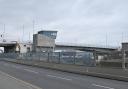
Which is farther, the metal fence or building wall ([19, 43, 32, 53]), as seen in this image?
building wall ([19, 43, 32, 53])

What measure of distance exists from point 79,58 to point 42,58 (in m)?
15.5

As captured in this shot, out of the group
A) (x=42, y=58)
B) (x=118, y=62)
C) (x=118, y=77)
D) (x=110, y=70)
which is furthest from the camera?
(x=42, y=58)

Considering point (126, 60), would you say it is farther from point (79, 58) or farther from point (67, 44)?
point (67, 44)

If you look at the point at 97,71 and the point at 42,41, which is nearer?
the point at 97,71

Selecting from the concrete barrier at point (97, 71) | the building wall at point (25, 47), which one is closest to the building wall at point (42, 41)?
the building wall at point (25, 47)

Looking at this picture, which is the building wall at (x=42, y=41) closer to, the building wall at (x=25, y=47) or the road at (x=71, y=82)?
the building wall at (x=25, y=47)

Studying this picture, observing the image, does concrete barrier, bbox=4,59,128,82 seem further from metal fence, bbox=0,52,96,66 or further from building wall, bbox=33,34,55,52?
building wall, bbox=33,34,55,52

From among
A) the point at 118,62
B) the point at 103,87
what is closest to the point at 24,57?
the point at 118,62

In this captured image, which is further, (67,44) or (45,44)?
(67,44)

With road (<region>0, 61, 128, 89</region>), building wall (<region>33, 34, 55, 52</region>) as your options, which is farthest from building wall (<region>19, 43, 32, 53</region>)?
road (<region>0, 61, 128, 89</region>)

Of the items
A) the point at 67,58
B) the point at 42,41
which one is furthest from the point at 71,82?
the point at 42,41

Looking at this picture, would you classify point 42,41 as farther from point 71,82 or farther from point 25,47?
point 71,82

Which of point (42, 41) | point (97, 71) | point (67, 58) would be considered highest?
point (42, 41)

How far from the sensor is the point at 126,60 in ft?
76.9
